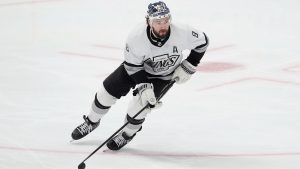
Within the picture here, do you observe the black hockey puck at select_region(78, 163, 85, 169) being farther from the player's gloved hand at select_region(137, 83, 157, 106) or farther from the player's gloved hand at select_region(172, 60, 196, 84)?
the player's gloved hand at select_region(172, 60, 196, 84)

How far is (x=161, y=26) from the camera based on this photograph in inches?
159

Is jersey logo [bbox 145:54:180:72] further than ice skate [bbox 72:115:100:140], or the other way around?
ice skate [bbox 72:115:100:140]

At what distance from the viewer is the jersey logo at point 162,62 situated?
13.8 ft

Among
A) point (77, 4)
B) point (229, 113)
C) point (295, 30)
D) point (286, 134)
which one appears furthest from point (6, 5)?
point (286, 134)

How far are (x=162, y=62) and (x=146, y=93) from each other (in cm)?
24

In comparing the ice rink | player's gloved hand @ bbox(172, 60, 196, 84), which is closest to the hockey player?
player's gloved hand @ bbox(172, 60, 196, 84)

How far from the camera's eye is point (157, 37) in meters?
4.12

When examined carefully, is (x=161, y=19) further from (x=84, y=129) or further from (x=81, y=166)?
(x=84, y=129)

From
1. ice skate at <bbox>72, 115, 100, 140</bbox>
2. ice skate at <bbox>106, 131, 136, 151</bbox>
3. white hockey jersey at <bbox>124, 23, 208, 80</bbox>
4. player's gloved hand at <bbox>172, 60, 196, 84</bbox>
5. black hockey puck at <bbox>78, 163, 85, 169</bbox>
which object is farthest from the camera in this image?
ice skate at <bbox>72, 115, 100, 140</bbox>

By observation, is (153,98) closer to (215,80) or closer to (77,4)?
(215,80)

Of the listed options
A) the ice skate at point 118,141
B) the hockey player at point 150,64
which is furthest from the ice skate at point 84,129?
the ice skate at point 118,141

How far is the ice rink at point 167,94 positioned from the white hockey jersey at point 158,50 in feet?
1.72

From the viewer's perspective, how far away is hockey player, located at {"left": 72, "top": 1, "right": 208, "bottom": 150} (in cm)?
411

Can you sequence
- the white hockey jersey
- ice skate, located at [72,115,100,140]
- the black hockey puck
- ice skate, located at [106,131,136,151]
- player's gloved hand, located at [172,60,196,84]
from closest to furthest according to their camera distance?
the black hockey puck < the white hockey jersey < player's gloved hand, located at [172,60,196,84] < ice skate, located at [106,131,136,151] < ice skate, located at [72,115,100,140]
